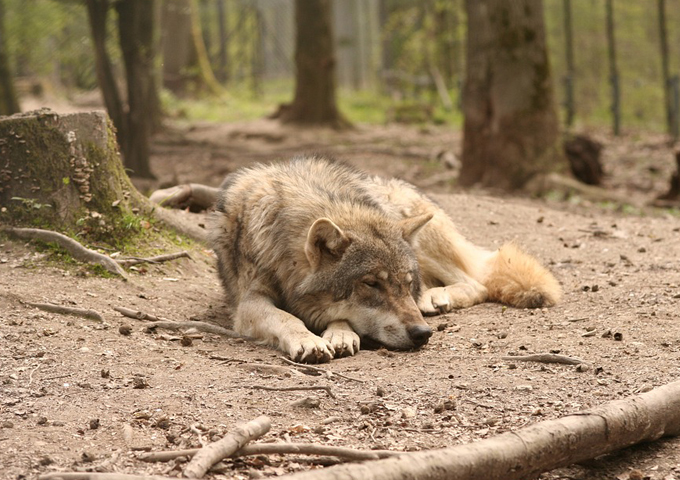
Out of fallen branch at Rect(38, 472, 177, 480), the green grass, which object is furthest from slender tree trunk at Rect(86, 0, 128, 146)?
the green grass

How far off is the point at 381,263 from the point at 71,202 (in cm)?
241

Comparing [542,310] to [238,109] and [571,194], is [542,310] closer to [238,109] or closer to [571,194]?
[571,194]

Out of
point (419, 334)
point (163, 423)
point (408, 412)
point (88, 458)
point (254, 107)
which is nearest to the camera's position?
point (88, 458)

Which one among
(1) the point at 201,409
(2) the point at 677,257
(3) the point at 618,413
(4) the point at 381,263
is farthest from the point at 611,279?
(1) the point at 201,409

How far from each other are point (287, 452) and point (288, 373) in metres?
1.17

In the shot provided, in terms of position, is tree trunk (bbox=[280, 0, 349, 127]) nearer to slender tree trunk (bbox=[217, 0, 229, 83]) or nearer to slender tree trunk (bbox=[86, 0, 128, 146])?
slender tree trunk (bbox=[86, 0, 128, 146])

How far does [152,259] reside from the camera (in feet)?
19.4

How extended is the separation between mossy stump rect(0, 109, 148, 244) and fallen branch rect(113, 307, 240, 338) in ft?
3.46

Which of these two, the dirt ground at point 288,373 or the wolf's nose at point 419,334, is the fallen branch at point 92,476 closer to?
the dirt ground at point 288,373

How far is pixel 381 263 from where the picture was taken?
4871mm

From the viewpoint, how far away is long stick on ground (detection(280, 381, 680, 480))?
2662 millimetres

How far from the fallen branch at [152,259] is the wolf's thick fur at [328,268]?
58cm

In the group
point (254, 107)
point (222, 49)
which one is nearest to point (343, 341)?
point (254, 107)

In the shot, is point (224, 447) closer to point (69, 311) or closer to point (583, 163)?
point (69, 311)
